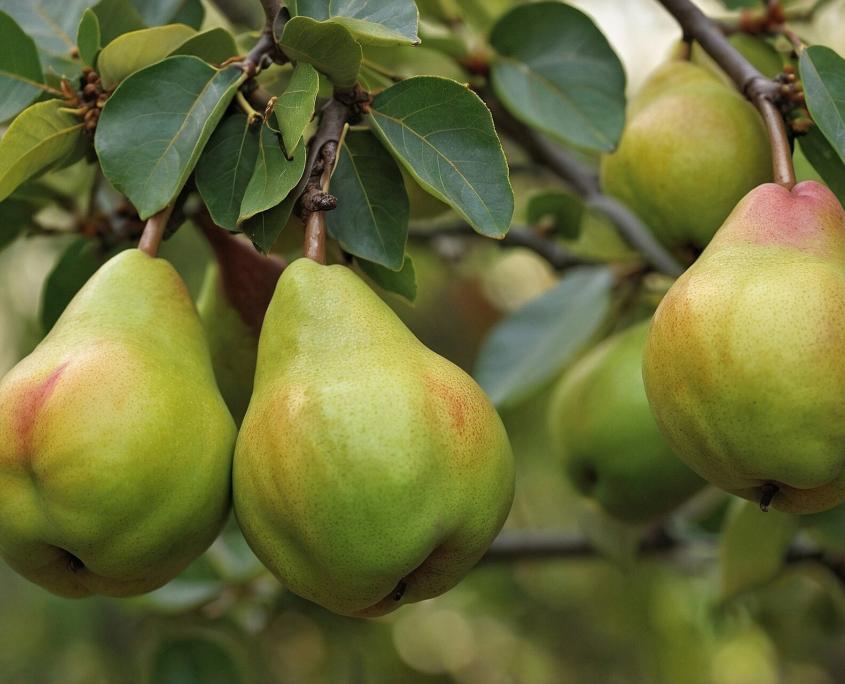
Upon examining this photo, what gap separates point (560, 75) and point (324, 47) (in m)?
0.42

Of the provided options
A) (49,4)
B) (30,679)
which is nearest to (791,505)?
(49,4)

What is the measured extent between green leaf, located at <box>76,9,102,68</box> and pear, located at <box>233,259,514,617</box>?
0.38 m

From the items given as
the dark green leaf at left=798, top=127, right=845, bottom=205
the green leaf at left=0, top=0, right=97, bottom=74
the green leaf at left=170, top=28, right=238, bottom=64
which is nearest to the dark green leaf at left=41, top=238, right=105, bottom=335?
the green leaf at left=0, top=0, right=97, bottom=74

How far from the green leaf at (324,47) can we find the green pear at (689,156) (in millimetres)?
335

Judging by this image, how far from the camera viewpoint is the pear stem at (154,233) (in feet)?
3.28

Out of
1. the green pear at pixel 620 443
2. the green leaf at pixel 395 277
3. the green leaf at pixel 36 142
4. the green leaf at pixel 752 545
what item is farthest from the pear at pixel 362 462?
the green leaf at pixel 752 545

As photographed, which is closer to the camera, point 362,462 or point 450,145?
point 362,462

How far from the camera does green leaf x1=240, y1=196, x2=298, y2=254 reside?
936 mm

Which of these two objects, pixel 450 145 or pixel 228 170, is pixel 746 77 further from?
pixel 228 170

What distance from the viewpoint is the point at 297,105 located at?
0.92m

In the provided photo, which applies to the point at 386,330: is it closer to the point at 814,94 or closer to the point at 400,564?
the point at 400,564

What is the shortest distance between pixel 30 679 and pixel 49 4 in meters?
1.96

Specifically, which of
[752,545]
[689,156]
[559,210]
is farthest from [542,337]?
[689,156]

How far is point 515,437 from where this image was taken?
8.73 ft
